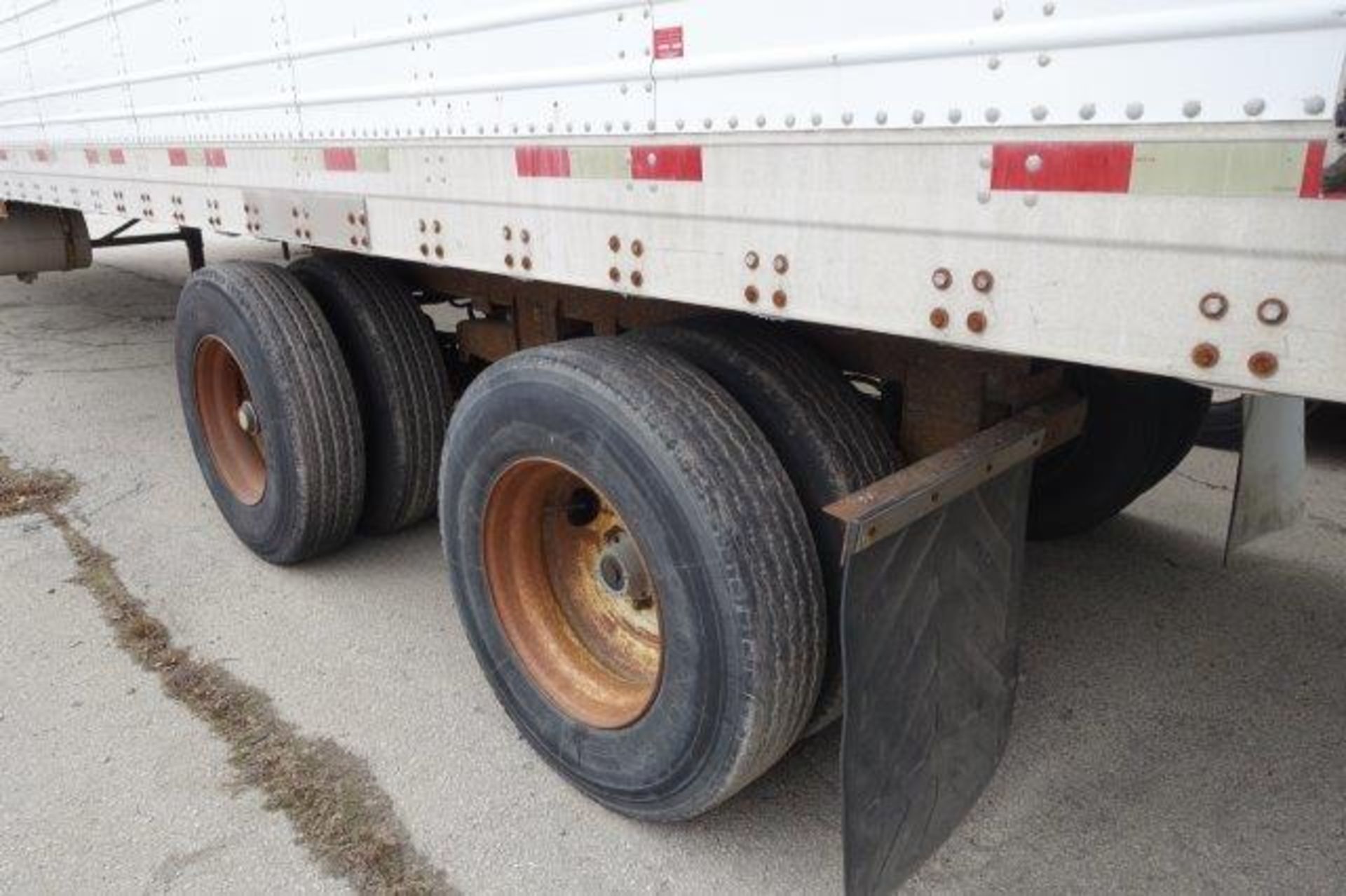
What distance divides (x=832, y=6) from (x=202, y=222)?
2.79 meters

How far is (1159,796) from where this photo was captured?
236 centimetres

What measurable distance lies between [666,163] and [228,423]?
111 inches

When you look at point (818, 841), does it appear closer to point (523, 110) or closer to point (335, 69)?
point (523, 110)

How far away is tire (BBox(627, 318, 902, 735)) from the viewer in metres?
2.02

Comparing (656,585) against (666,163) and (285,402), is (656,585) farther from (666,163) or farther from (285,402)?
(285,402)

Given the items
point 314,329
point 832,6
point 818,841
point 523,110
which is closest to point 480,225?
point 523,110

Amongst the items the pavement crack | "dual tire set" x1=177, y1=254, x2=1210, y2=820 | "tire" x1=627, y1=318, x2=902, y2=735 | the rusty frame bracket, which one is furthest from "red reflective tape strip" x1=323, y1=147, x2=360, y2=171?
the pavement crack

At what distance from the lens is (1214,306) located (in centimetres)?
113

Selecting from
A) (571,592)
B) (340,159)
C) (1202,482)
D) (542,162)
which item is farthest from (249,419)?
(1202,482)

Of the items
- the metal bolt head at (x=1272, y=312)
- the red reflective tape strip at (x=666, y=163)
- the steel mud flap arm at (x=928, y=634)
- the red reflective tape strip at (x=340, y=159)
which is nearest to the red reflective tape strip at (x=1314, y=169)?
the metal bolt head at (x=1272, y=312)

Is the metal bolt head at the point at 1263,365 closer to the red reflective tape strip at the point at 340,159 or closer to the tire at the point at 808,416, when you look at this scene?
the tire at the point at 808,416

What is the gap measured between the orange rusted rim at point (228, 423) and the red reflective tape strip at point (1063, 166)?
321 centimetres

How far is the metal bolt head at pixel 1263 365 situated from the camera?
3.64ft

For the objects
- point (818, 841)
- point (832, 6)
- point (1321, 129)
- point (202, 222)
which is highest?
point (832, 6)
